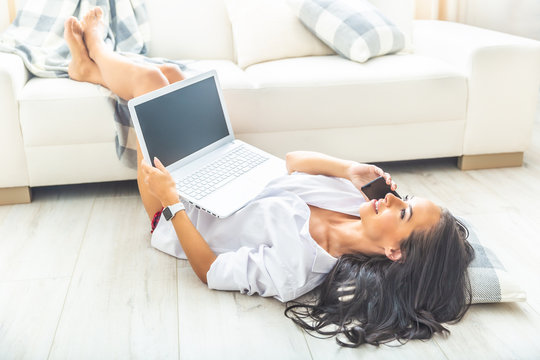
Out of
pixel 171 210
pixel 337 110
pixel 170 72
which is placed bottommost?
pixel 171 210

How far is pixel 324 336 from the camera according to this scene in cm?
150

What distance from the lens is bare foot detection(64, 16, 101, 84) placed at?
2207 mm

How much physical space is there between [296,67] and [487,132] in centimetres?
87

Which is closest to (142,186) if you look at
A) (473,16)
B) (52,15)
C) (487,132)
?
(52,15)

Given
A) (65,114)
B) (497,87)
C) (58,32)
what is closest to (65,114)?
(65,114)

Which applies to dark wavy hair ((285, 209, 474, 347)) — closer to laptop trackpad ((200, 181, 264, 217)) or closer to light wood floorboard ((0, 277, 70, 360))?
laptop trackpad ((200, 181, 264, 217))

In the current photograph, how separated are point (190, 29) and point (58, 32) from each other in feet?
1.95

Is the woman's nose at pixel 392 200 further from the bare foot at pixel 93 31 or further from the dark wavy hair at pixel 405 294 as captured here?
the bare foot at pixel 93 31

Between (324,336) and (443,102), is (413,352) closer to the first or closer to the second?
(324,336)

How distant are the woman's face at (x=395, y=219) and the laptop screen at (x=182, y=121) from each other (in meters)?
0.66

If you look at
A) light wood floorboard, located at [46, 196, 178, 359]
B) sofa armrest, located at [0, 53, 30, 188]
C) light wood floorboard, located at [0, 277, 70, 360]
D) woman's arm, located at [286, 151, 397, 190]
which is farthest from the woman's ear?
sofa armrest, located at [0, 53, 30, 188]

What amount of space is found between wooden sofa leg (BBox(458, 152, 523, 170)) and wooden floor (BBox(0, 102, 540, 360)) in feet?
0.90

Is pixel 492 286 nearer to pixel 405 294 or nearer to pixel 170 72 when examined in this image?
pixel 405 294

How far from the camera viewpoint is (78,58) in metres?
2.24
